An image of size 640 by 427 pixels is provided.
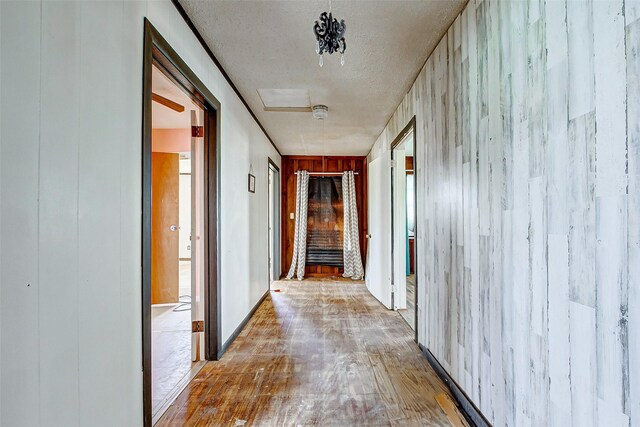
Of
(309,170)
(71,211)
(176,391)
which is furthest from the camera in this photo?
(309,170)

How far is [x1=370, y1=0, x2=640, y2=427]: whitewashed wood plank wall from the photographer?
0.92 m

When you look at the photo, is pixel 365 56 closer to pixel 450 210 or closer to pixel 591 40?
pixel 450 210

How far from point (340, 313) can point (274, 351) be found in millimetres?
1303

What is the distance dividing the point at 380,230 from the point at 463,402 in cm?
276

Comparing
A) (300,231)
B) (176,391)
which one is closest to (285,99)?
(176,391)

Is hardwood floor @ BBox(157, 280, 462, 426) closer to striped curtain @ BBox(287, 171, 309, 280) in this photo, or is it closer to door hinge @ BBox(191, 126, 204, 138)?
door hinge @ BBox(191, 126, 204, 138)

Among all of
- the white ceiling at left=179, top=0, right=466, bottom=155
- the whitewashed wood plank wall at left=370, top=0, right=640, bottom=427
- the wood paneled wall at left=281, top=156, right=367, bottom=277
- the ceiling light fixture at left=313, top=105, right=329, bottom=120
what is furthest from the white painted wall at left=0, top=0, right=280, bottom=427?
the wood paneled wall at left=281, top=156, right=367, bottom=277

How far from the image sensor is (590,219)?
1.03m

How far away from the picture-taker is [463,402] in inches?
75.4

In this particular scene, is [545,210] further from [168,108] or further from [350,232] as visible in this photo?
[350,232]

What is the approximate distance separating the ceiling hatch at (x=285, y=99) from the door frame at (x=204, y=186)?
31.4 inches

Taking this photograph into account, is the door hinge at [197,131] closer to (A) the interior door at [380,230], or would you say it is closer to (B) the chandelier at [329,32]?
(B) the chandelier at [329,32]

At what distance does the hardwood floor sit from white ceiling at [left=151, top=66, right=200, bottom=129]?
207 cm

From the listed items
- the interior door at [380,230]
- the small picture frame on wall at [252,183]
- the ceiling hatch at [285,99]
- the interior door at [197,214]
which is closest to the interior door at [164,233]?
the small picture frame on wall at [252,183]
